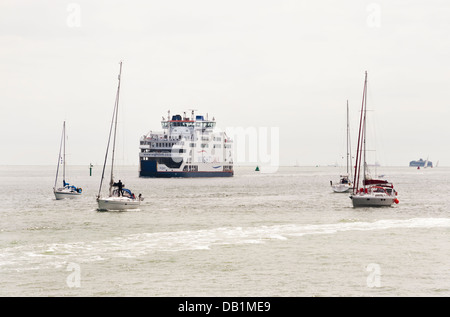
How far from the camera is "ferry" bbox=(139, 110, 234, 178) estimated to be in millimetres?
145000

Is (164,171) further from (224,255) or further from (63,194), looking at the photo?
(224,255)

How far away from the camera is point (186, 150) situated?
479 ft

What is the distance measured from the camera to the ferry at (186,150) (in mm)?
145000

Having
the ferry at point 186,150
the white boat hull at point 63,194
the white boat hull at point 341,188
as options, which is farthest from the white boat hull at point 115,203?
the ferry at point 186,150

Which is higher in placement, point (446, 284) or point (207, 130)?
point (207, 130)

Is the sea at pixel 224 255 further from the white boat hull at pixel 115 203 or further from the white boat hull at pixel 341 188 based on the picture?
the white boat hull at pixel 341 188

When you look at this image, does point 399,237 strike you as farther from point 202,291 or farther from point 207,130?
point 207,130

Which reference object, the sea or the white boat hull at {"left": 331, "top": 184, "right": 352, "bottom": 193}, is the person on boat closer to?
the sea

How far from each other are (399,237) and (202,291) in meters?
18.3

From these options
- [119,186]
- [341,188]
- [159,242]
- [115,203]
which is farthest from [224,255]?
[341,188]
